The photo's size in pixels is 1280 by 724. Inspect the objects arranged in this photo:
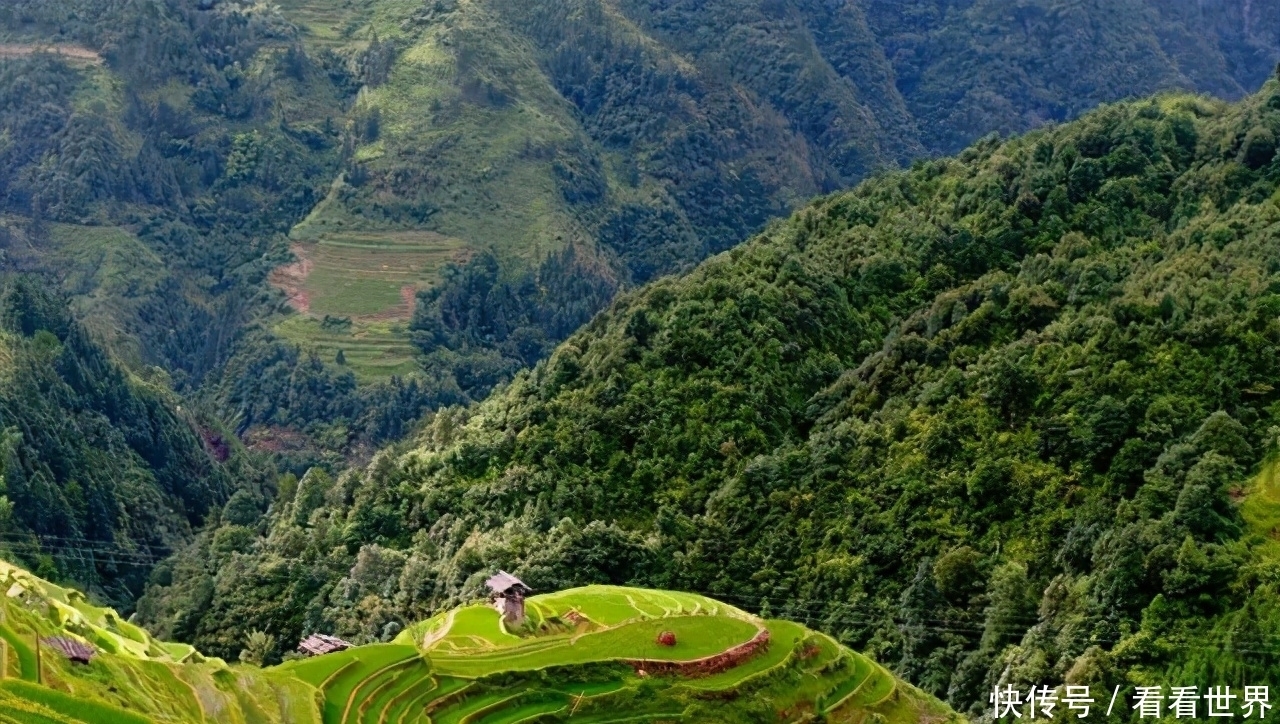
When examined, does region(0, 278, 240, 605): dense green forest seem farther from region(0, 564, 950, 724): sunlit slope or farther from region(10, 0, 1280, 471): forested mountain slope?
region(0, 564, 950, 724): sunlit slope

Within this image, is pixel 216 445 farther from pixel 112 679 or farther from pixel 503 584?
pixel 112 679

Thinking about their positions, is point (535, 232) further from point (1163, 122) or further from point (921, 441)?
point (921, 441)

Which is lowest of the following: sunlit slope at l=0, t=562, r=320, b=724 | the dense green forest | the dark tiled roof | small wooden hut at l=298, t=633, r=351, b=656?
the dense green forest

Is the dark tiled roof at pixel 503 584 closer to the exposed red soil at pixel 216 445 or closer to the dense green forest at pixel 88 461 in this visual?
the dense green forest at pixel 88 461

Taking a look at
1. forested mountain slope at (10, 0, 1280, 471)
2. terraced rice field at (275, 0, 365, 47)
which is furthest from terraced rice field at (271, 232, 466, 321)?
terraced rice field at (275, 0, 365, 47)

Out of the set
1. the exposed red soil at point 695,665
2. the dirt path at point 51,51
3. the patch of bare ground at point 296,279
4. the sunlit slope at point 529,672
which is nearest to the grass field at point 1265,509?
the sunlit slope at point 529,672

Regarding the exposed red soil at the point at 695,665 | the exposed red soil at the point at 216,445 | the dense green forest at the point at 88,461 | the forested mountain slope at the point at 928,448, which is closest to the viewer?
the exposed red soil at the point at 695,665
